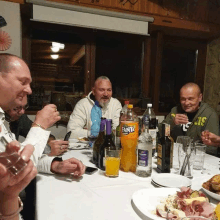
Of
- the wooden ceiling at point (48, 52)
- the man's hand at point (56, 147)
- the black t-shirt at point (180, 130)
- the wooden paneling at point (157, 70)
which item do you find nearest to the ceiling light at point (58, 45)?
the wooden ceiling at point (48, 52)

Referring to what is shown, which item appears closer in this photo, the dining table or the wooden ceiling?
the dining table

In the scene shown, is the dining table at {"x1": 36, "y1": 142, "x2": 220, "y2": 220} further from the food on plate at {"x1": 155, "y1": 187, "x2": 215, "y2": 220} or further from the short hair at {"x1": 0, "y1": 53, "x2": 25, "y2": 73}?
the short hair at {"x1": 0, "y1": 53, "x2": 25, "y2": 73}

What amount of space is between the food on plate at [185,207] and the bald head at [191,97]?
5.27 feet

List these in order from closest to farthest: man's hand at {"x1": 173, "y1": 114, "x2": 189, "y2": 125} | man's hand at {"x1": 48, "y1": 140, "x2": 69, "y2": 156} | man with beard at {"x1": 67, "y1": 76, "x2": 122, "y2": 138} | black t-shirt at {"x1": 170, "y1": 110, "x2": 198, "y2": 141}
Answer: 1. man's hand at {"x1": 48, "y1": 140, "x2": 69, "y2": 156}
2. man's hand at {"x1": 173, "y1": 114, "x2": 189, "y2": 125}
3. black t-shirt at {"x1": 170, "y1": 110, "x2": 198, "y2": 141}
4. man with beard at {"x1": 67, "y1": 76, "x2": 122, "y2": 138}

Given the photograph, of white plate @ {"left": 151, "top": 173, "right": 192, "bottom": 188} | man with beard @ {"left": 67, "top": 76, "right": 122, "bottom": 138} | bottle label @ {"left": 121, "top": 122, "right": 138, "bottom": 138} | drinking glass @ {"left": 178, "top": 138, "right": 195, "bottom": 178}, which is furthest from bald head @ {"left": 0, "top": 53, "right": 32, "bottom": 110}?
man with beard @ {"left": 67, "top": 76, "right": 122, "bottom": 138}

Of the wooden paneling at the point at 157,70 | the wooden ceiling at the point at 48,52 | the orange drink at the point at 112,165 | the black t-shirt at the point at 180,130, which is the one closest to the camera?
the orange drink at the point at 112,165

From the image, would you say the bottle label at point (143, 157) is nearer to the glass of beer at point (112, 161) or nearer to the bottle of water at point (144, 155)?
the bottle of water at point (144, 155)

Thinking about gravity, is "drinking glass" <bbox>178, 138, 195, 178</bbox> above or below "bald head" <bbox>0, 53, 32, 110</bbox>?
below

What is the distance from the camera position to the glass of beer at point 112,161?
1.13 m

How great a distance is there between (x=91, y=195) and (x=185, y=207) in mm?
387

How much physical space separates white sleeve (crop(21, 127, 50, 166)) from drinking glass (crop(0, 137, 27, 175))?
49 cm

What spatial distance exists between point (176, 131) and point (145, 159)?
133 cm

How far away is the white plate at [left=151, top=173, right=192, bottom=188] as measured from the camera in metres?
1.03

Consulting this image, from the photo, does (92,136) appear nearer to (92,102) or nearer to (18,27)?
(92,102)
